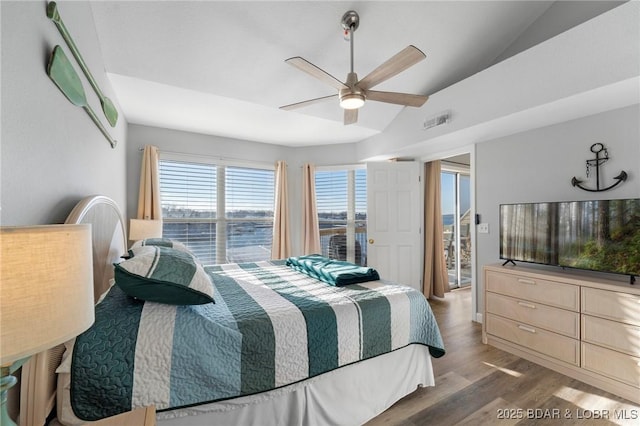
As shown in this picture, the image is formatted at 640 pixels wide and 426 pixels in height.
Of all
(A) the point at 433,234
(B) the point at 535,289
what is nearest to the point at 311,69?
(B) the point at 535,289

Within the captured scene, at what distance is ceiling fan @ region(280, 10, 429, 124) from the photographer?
1777 millimetres

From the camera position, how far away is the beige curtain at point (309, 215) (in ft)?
14.9

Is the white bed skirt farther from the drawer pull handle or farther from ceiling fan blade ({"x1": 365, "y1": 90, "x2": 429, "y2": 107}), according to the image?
ceiling fan blade ({"x1": 365, "y1": 90, "x2": 429, "y2": 107})

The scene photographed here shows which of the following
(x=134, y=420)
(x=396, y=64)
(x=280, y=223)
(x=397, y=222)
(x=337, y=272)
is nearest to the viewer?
(x=134, y=420)

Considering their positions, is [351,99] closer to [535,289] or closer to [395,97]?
[395,97]

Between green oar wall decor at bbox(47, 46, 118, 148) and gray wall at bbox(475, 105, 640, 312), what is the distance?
3689 millimetres

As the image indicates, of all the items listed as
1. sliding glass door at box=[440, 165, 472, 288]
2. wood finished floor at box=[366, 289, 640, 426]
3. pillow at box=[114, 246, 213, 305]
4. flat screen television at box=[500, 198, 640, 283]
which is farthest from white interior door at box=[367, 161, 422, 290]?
pillow at box=[114, 246, 213, 305]

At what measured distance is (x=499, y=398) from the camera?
76.4 inches

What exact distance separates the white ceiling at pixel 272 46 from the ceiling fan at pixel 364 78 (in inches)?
13.5

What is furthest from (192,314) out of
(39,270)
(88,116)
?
(88,116)

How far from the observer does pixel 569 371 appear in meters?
2.20

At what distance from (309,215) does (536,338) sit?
3175 mm

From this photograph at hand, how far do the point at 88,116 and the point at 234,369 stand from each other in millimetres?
1733

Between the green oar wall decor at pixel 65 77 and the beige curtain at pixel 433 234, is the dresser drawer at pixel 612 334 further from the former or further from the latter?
the green oar wall decor at pixel 65 77
